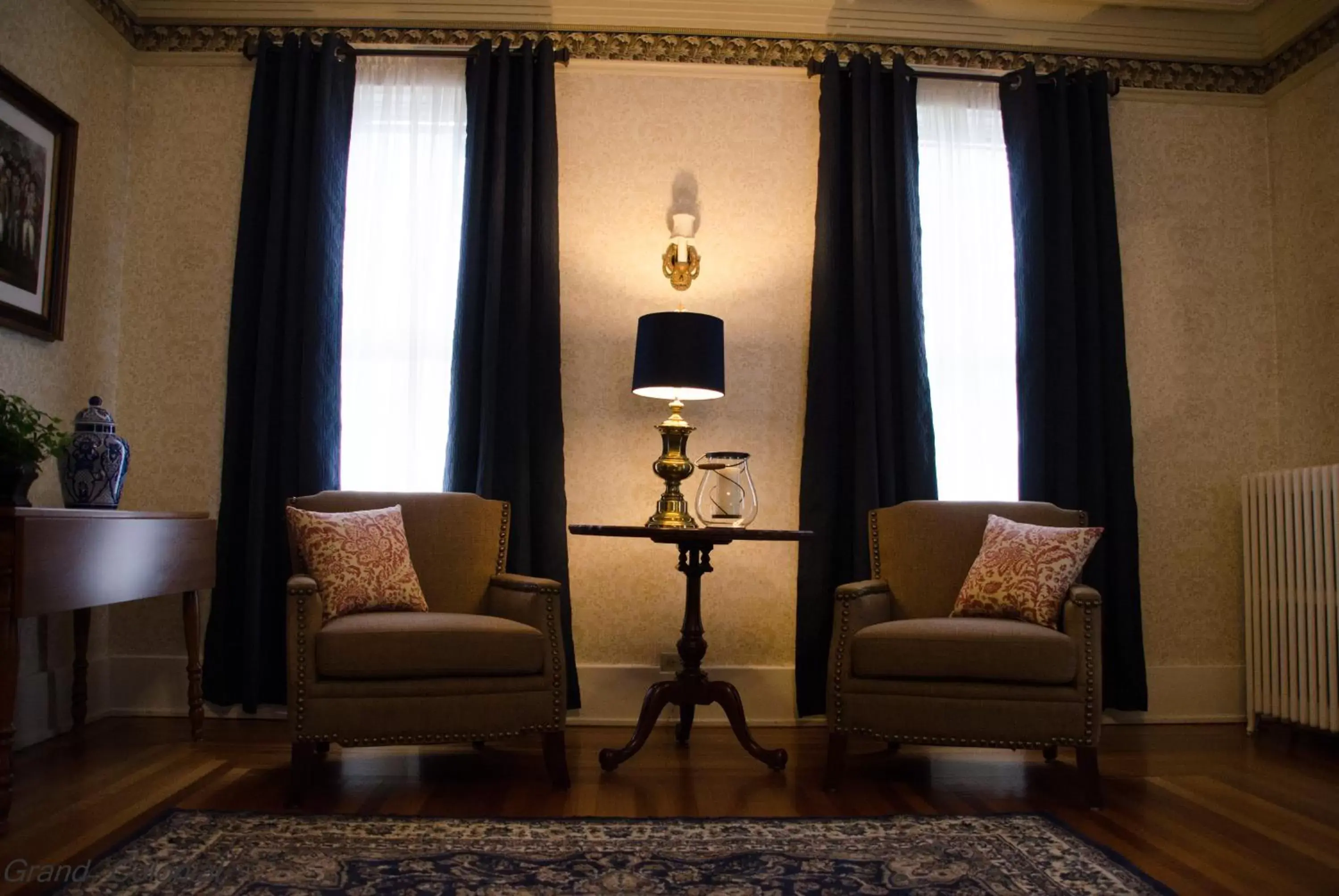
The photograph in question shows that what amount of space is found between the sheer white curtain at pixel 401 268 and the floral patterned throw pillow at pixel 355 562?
0.73 meters

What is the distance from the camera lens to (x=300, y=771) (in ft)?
8.48

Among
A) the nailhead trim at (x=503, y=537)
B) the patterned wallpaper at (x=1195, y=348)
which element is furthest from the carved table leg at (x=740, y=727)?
the patterned wallpaper at (x=1195, y=348)

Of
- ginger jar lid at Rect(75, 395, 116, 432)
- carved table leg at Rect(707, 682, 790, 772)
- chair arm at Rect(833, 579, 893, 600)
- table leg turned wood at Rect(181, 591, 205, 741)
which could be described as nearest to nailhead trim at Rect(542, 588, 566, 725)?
carved table leg at Rect(707, 682, 790, 772)

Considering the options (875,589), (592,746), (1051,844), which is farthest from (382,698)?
(1051,844)

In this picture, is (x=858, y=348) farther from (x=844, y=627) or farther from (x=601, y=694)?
(x=601, y=694)

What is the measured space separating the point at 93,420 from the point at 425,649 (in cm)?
144

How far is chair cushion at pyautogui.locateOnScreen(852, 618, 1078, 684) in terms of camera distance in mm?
2715

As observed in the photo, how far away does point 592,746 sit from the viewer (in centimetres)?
338

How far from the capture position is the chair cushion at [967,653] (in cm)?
271

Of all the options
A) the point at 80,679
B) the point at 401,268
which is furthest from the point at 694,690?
the point at 80,679

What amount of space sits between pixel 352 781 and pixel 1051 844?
1.87 m

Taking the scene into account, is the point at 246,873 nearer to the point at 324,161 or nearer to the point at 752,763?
the point at 752,763

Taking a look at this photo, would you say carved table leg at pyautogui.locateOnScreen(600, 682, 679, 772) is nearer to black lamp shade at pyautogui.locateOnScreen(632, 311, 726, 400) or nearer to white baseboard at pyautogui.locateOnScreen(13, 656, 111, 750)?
black lamp shade at pyautogui.locateOnScreen(632, 311, 726, 400)

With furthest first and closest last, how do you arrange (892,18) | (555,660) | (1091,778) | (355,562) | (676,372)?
(892,18) < (676,372) < (355,562) < (555,660) < (1091,778)
